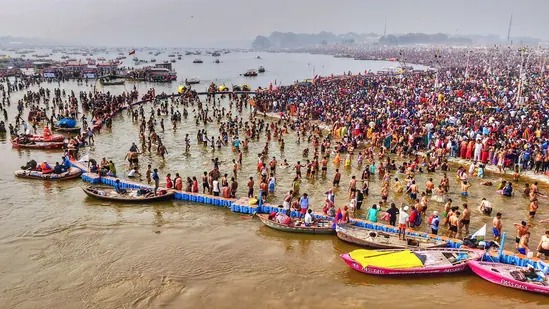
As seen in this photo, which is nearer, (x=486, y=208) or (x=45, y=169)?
(x=486, y=208)

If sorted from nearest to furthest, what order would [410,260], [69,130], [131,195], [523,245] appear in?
[410,260] → [523,245] → [131,195] → [69,130]

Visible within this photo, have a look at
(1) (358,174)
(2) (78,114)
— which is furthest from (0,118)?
(1) (358,174)

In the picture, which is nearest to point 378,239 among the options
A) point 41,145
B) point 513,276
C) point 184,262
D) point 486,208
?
point 513,276

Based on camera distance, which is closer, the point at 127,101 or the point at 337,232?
the point at 337,232

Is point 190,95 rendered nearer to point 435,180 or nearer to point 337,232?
point 435,180

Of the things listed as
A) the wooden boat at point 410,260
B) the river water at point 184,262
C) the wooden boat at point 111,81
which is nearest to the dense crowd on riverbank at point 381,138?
the river water at point 184,262

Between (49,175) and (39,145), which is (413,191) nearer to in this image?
(49,175)

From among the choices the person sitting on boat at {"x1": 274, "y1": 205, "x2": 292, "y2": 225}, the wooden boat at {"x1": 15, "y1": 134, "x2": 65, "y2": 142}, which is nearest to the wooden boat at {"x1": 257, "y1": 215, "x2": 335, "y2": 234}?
the person sitting on boat at {"x1": 274, "y1": 205, "x2": 292, "y2": 225}

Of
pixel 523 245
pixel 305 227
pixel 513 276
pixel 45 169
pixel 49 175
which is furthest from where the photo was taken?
pixel 45 169
